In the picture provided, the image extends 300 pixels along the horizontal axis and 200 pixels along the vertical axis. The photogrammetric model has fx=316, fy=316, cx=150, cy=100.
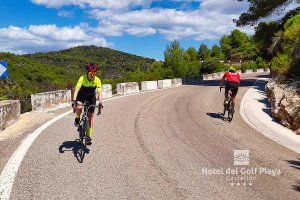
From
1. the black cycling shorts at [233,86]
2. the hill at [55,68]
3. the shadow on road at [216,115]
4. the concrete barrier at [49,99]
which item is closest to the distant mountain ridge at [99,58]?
the hill at [55,68]

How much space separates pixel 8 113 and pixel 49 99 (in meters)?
3.96

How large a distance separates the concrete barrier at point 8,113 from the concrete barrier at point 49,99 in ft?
6.68

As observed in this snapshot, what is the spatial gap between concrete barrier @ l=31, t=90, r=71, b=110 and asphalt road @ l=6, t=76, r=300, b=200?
3377 mm

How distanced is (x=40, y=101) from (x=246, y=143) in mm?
8744

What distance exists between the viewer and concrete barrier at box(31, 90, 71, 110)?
13133 millimetres

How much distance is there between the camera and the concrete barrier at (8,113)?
9.37 meters

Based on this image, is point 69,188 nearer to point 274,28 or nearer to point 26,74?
point 274,28

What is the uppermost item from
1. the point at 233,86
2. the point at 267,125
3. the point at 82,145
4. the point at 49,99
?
the point at 233,86

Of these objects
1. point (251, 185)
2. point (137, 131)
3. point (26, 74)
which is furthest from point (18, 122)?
point (26, 74)

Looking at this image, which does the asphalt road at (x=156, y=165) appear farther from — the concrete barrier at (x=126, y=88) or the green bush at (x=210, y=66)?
the green bush at (x=210, y=66)

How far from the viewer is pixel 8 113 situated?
9938 millimetres

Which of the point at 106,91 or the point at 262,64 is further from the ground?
the point at 262,64

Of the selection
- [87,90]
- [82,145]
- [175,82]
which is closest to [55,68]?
[175,82]

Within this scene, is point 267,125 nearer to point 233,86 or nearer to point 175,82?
point 233,86
